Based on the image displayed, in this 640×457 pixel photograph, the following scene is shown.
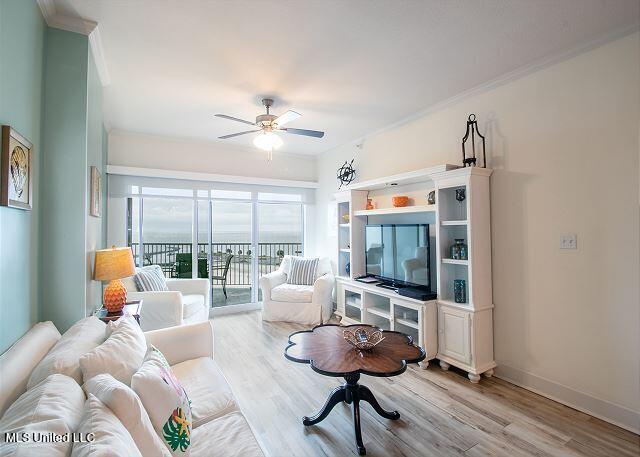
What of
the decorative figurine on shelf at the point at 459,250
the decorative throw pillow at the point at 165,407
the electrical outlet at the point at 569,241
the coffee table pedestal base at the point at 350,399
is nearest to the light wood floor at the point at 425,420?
the coffee table pedestal base at the point at 350,399

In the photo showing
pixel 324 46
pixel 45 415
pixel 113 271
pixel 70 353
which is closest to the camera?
pixel 45 415

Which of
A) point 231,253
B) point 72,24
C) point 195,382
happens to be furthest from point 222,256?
point 72,24

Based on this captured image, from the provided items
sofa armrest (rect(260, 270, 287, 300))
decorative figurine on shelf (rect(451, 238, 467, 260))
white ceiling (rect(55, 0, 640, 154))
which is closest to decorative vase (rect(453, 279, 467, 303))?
decorative figurine on shelf (rect(451, 238, 467, 260))

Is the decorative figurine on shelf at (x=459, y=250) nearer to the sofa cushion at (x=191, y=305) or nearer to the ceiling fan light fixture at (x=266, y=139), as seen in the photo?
the ceiling fan light fixture at (x=266, y=139)

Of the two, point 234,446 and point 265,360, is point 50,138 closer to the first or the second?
point 234,446

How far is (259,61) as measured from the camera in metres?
2.53

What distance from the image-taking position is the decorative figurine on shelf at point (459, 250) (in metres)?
2.98

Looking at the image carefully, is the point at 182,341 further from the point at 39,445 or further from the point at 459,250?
the point at 459,250

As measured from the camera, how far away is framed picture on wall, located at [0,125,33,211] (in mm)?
1391

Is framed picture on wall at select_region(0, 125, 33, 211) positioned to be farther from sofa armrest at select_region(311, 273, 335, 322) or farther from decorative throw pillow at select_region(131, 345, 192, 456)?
sofa armrest at select_region(311, 273, 335, 322)

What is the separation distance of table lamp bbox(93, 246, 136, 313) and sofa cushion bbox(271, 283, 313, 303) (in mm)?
2239

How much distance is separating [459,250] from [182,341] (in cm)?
251

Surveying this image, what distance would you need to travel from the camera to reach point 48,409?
97 cm

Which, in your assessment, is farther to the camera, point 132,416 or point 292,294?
point 292,294
